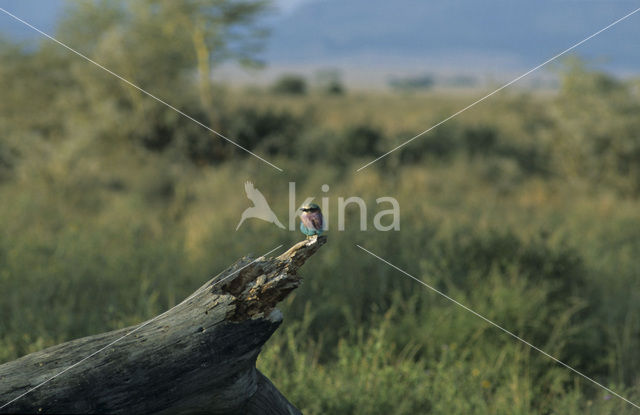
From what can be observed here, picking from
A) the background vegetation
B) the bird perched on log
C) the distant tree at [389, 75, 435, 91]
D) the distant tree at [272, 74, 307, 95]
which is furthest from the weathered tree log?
the distant tree at [389, 75, 435, 91]

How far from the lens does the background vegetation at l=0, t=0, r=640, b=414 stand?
393 centimetres

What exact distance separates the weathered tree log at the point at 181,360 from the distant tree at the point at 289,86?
43.9 meters

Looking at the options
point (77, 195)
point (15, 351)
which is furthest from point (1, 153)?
point (15, 351)

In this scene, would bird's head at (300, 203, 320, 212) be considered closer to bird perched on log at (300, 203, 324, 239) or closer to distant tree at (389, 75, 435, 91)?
bird perched on log at (300, 203, 324, 239)

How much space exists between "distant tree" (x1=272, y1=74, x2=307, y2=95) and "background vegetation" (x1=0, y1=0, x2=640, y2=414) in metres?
28.9

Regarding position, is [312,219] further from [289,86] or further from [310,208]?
[289,86]

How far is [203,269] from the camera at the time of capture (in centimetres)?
540

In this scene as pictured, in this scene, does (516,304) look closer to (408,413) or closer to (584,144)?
(408,413)

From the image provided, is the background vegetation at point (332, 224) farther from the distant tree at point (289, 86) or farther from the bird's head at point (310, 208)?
the distant tree at point (289, 86)

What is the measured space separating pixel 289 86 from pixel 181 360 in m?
45.0

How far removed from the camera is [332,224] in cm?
669

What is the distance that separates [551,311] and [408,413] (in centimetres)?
212

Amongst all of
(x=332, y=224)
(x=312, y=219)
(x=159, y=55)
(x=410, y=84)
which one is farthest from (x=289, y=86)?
(x=410, y=84)

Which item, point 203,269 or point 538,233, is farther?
point 538,233
